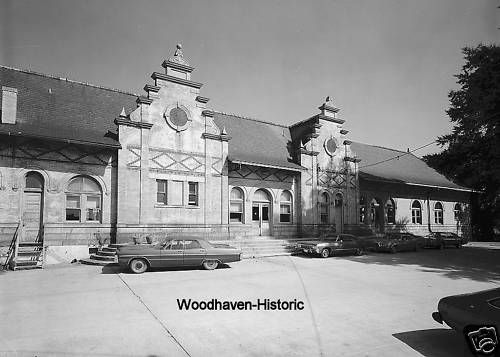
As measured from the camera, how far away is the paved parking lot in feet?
19.9

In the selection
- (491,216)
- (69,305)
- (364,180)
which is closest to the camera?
(69,305)

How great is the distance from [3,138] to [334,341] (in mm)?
17235

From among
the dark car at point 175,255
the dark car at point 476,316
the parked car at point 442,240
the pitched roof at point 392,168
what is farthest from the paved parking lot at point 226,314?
the pitched roof at point 392,168

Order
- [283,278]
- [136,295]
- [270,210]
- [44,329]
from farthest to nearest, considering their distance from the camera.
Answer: [270,210] → [283,278] → [136,295] → [44,329]

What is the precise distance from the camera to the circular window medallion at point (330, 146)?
27109mm

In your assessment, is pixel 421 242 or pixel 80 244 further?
pixel 421 242

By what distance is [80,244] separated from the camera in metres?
17.5

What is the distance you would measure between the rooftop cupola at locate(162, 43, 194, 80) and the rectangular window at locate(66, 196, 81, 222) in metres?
9.04

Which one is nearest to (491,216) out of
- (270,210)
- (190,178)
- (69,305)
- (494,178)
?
(494,178)

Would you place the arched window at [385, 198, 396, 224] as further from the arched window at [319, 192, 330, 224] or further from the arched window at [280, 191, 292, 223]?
the arched window at [280, 191, 292, 223]

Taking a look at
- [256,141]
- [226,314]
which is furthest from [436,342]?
[256,141]

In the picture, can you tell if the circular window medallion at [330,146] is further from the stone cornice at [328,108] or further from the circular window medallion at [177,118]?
the circular window medallion at [177,118]

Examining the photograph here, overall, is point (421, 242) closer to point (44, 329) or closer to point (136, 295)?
point (136, 295)

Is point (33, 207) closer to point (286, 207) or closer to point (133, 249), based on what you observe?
point (133, 249)
